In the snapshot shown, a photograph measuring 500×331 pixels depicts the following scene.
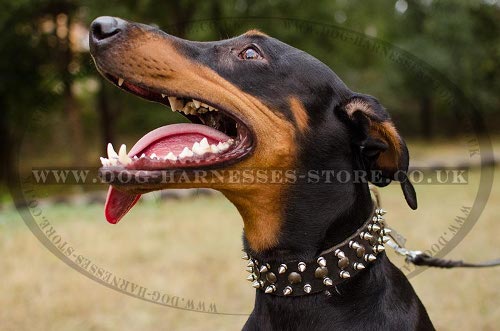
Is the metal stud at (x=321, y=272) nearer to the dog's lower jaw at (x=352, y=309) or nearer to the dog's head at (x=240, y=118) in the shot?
the dog's lower jaw at (x=352, y=309)

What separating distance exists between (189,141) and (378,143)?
85 cm

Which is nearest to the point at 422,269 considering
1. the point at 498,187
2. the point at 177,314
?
the point at 177,314

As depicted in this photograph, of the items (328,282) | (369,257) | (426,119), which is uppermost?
(369,257)

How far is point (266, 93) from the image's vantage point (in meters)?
2.38

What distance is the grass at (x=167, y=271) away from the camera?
16.5 feet

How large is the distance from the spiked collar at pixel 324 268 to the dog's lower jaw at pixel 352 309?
5 cm

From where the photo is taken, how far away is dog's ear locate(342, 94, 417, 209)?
2395 mm

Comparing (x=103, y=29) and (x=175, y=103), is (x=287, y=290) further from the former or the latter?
(x=103, y=29)

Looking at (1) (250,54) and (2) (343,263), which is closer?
(2) (343,263)

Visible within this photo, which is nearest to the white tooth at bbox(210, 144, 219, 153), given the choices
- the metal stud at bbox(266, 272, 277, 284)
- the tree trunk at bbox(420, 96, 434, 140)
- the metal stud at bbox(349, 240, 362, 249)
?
the metal stud at bbox(266, 272, 277, 284)

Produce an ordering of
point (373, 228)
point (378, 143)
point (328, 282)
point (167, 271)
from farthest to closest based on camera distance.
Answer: point (167, 271), point (378, 143), point (373, 228), point (328, 282)

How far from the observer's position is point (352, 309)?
225 cm

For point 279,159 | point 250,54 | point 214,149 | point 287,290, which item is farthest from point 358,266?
point 250,54

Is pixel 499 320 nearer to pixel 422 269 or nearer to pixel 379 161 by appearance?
pixel 422 269
